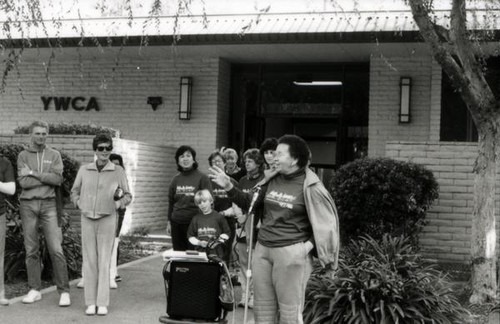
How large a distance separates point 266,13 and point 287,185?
8.52 metres

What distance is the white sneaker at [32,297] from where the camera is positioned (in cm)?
746

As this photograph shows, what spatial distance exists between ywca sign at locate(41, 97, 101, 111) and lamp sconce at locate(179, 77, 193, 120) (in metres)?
1.96

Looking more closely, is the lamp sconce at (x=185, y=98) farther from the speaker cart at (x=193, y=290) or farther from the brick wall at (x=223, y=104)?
the speaker cart at (x=193, y=290)

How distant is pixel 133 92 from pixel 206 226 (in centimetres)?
813

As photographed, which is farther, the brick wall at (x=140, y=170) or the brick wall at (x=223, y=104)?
the brick wall at (x=223, y=104)

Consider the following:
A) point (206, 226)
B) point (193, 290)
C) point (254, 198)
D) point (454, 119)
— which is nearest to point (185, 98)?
point (454, 119)

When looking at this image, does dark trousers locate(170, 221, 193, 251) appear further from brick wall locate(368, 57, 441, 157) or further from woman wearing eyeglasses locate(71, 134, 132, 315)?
brick wall locate(368, 57, 441, 157)

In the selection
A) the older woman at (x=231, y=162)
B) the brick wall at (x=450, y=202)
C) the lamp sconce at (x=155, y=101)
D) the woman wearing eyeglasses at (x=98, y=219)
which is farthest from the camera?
the lamp sconce at (x=155, y=101)

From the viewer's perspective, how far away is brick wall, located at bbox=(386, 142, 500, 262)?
34.5ft

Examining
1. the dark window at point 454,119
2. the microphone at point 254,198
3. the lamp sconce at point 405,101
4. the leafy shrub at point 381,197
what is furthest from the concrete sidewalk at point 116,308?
the dark window at point 454,119

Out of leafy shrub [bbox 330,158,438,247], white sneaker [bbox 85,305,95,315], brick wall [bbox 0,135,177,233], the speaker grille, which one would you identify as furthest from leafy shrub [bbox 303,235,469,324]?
brick wall [bbox 0,135,177,233]

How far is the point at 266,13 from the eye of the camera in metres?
13.4

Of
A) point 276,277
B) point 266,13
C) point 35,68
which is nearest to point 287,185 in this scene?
point 276,277

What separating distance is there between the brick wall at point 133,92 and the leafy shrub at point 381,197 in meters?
5.13
